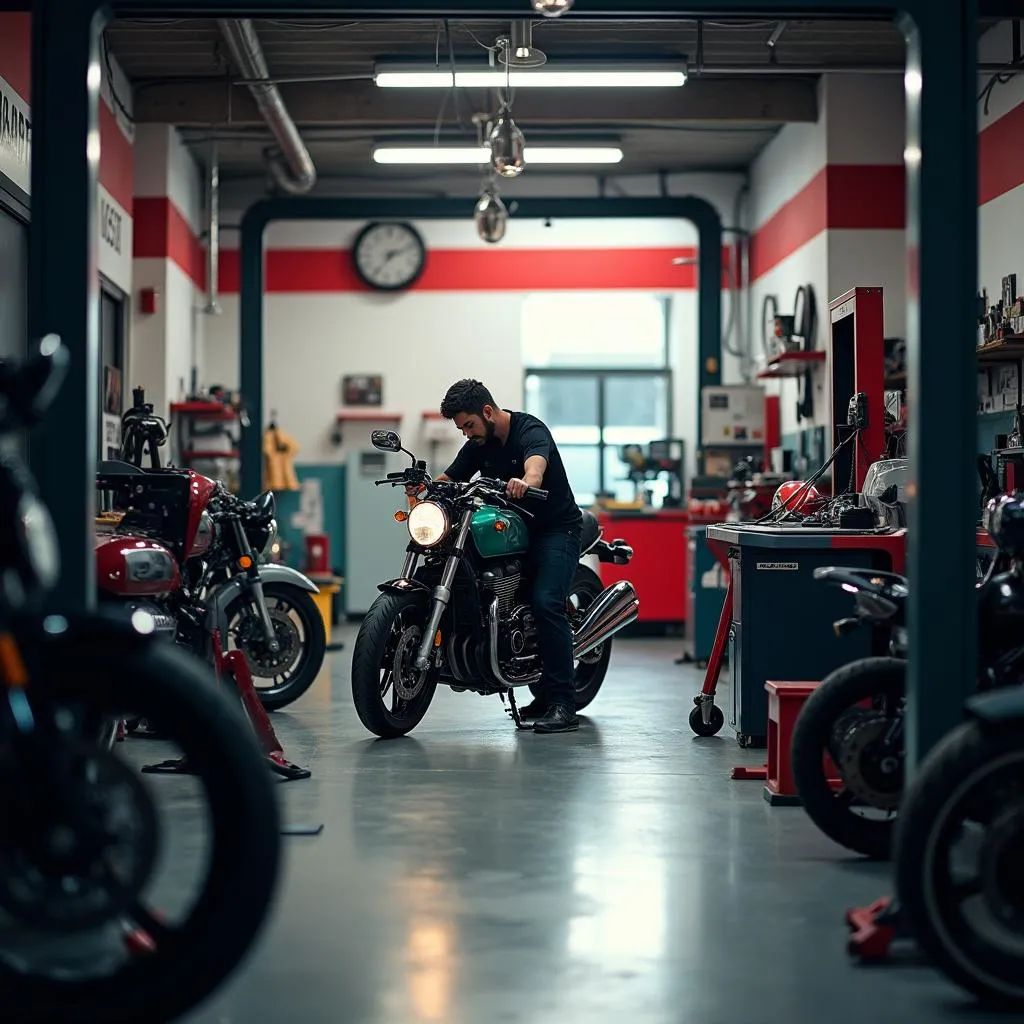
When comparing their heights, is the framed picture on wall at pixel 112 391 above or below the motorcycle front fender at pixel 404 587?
above

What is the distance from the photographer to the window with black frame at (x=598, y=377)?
13.5 meters

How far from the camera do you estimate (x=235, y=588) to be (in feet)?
19.6

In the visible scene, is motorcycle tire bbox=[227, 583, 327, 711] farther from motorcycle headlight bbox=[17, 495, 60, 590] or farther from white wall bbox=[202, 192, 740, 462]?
white wall bbox=[202, 192, 740, 462]

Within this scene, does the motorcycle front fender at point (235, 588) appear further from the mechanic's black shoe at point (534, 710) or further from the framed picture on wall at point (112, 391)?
the framed picture on wall at point (112, 391)

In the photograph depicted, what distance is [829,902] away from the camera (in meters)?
3.22

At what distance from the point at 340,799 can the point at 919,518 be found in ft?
7.20

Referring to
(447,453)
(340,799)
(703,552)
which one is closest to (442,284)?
(447,453)

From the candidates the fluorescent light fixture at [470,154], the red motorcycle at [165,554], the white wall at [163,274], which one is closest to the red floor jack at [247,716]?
the red motorcycle at [165,554]

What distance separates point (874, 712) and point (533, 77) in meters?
5.72

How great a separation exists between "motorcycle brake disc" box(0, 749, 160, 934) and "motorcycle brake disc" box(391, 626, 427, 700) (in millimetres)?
3278

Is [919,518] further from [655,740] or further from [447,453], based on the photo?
[447,453]

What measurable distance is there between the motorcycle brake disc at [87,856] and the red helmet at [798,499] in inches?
165

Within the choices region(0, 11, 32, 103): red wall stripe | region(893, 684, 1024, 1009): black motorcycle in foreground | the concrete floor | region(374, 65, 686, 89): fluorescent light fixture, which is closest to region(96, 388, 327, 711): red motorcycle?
the concrete floor

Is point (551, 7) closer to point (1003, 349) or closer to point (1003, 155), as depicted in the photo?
point (1003, 349)
